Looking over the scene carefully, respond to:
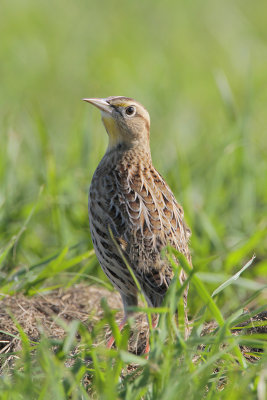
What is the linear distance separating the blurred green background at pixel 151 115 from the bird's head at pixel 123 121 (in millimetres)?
835

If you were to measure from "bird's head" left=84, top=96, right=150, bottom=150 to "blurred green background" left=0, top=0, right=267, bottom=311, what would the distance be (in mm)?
835

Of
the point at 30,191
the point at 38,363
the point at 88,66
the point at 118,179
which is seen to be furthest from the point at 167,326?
the point at 88,66

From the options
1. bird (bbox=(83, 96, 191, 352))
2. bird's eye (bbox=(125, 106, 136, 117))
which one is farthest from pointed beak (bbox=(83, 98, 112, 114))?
bird's eye (bbox=(125, 106, 136, 117))

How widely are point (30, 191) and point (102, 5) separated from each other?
8.88m

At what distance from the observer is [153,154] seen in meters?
7.06

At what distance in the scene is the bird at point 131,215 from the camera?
4.31m

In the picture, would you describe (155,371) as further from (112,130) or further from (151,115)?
(151,115)

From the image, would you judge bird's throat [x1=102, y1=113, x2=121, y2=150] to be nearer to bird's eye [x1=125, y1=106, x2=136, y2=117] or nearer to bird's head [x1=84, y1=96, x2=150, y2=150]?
bird's head [x1=84, y1=96, x2=150, y2=150]

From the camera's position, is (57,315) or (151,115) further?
(151,115)

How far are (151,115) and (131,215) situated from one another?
5.40m

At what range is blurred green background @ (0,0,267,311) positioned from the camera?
598 centimetres

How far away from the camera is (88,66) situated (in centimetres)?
1182

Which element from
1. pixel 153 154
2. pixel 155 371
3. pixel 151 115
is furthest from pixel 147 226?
pixel 151 115

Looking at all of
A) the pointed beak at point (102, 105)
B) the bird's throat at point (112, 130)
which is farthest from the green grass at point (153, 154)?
the pointed beak at point (102, 105)
